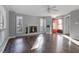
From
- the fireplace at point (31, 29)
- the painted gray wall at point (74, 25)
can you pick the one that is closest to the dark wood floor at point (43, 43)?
the fireplace at point (31, 29)

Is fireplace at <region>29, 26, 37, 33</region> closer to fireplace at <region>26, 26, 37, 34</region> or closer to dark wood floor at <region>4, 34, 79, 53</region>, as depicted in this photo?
fireplace at <region>26, 26, 37, 34</region>

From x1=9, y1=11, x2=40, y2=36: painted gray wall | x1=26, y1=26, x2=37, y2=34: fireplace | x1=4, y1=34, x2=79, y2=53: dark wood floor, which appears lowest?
x1=4, y1=34, x2=79, y2=53: dark wood floor

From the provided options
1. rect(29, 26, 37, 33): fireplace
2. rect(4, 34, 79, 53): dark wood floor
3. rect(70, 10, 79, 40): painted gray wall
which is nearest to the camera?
rect(4, 34, 79, 53): dark wood floor

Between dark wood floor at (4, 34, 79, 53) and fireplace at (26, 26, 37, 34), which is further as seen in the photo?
fireplace at (26, 26, 37, 34)

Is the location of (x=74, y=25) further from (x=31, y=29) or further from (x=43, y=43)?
(x=31, y=29)

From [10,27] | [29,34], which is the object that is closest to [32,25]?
[29,34]

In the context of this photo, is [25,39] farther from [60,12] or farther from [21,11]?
[60,12]

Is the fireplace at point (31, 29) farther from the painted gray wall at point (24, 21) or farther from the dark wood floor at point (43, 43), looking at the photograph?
the dark wood floor at point (43, 43)

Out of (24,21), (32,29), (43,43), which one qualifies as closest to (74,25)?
(43,43)

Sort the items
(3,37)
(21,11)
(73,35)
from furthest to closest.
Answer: (73,35), (21,11), (3,37)

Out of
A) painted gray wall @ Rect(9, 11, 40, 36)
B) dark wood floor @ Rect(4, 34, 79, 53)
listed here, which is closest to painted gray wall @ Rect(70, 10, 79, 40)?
dark wood floor @ Rect(4, 34, 79, 53)

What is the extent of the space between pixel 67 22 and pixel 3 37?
2.15 m

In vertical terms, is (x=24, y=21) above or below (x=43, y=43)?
above

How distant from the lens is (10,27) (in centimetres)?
301
